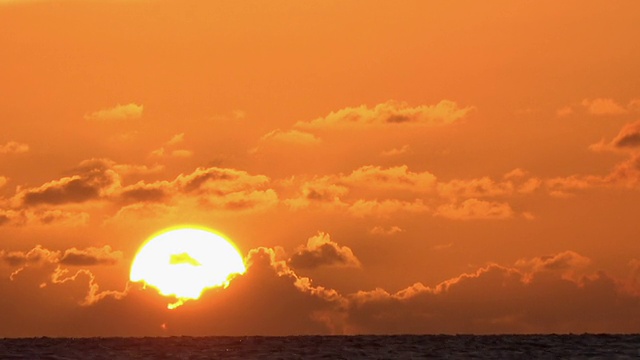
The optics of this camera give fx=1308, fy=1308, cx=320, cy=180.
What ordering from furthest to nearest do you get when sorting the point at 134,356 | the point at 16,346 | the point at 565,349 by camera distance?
the point at 16,346, the point at 565,349, the point at 134,356

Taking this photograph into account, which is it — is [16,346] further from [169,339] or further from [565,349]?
[565,349]

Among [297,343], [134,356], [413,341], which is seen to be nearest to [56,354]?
[134,356]

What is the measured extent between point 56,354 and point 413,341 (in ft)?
168

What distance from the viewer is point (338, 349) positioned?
146 meters

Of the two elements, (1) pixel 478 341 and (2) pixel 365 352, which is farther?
(1) pixel 478 341

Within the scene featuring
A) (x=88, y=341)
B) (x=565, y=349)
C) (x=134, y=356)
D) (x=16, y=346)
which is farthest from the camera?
(x=88, y=341)

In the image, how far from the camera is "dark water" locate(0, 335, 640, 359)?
131500 millimetres

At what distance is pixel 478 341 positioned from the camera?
568 feet

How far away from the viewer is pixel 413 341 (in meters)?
170

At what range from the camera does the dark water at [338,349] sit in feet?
431

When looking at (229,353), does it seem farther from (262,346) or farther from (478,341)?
(478,341)

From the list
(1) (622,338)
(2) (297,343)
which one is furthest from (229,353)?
(1) (622,338)

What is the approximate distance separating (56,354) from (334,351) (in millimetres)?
29605

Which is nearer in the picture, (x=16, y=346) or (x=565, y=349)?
(x=565, y=349)
